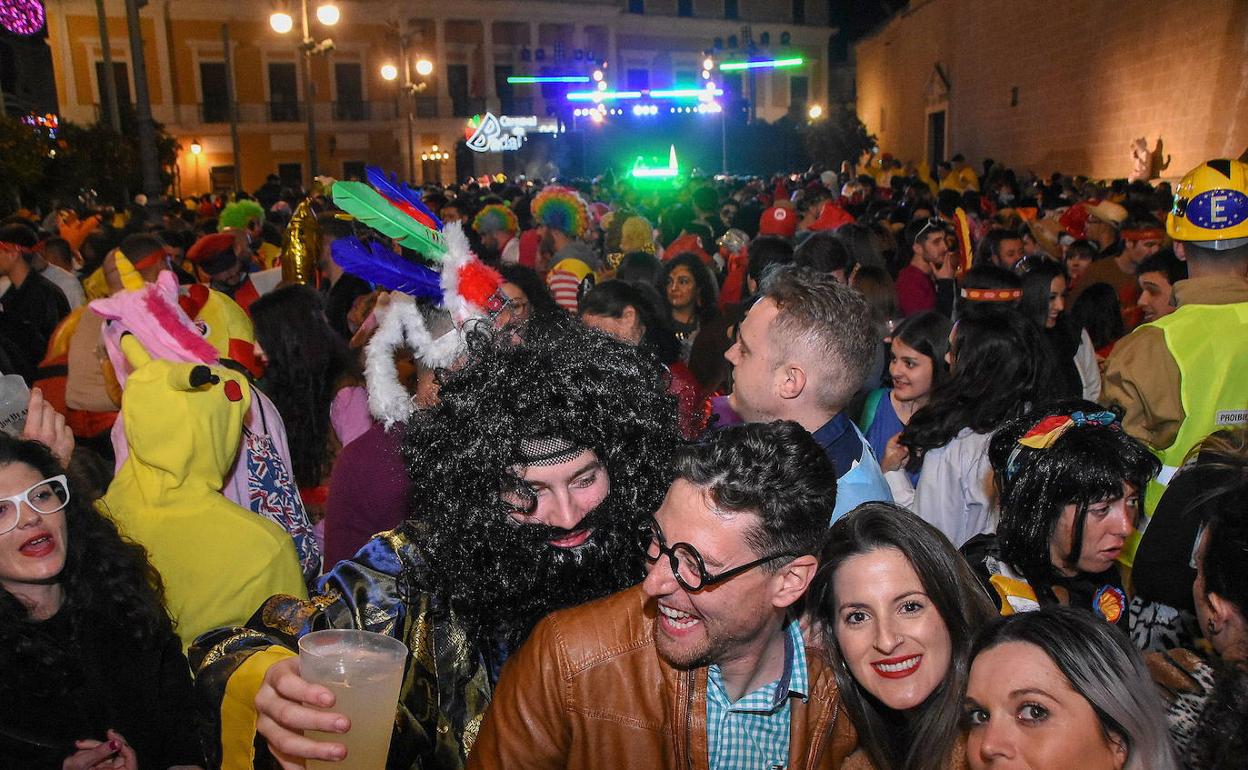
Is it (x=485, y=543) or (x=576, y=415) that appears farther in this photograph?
(x=576, y=415)

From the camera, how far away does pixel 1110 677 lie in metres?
1.85

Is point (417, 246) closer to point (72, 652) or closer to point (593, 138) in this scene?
point (72, 652)

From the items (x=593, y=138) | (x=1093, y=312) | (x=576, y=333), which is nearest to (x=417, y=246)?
(x=576, y=333)

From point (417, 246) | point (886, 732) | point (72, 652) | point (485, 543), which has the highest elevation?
point (417, 246)

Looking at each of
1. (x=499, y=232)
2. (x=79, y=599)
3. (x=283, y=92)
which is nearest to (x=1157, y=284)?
(x=79, y=599)

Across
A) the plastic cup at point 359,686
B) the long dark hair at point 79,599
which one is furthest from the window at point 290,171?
the plastic cup at point 359,686

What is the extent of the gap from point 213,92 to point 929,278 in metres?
41.9

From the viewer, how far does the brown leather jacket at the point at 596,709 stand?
1896 millimetres

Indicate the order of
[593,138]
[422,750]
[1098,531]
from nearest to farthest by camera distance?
[422,750], [1098,531], [593,138]

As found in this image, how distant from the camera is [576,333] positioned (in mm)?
2518

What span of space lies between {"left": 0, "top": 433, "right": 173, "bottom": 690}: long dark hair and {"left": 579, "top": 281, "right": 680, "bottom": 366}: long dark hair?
255cm

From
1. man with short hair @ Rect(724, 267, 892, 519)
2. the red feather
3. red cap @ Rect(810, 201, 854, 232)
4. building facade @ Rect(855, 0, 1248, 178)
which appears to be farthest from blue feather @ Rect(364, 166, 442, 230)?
building facade @ Rect(855, 0, 1248, 178)

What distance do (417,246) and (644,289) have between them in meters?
2.25

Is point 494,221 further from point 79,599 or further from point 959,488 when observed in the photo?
point 79,599
